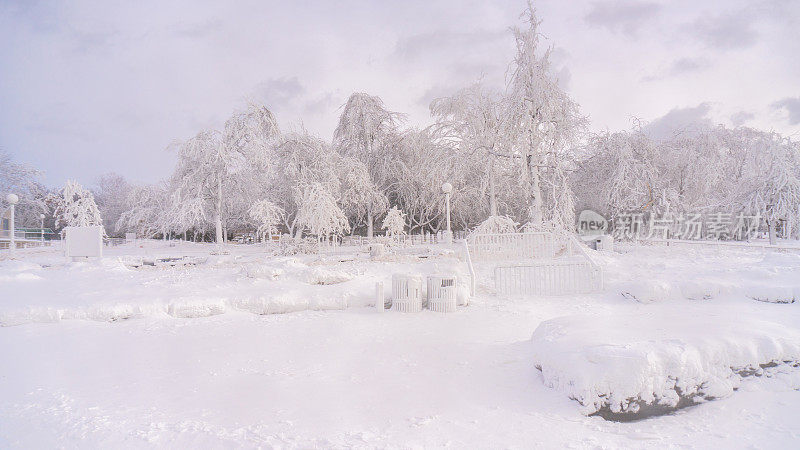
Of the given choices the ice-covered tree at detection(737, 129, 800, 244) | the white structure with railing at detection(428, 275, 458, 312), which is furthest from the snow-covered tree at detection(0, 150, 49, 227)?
the ice-covered tree at detection(737, 129, 800, 244)

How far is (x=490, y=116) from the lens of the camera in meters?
21.9

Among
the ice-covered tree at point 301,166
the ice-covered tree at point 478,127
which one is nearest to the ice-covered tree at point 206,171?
the ice-covered tree at point 301,166

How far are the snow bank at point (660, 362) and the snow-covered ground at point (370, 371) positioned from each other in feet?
0.06

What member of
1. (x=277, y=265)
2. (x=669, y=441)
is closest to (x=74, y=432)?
(x=669, y=441)

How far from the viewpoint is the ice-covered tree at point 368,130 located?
26.4m

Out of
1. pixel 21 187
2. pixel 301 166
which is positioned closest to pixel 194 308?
pixel 301 166

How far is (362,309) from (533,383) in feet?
16.1

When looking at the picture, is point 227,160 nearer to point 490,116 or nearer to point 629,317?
point 490,116

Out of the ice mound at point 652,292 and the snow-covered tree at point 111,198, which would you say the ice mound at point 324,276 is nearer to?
the ice mound at point 652,292

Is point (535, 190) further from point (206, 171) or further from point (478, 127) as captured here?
point (206, 171)

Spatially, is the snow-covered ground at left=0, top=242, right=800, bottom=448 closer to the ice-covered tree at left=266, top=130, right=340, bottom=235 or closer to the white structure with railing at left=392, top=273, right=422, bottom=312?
the white structure with railing at left=392, top=273, right=422, bottom=312

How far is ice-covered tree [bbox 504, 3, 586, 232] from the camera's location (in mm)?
17922

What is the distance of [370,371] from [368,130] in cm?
2253

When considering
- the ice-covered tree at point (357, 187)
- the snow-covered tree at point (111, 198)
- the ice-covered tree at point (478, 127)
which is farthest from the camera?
the snow-covered tree at point (111, 198)
